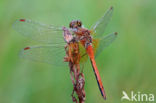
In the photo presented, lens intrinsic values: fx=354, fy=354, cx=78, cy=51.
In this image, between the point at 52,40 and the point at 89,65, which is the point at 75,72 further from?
the point at 89,65

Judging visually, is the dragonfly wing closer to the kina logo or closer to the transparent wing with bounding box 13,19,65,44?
the transparent wing with bounding box 13,19,65,44

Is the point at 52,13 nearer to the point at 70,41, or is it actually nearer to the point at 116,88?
the point at 116,88

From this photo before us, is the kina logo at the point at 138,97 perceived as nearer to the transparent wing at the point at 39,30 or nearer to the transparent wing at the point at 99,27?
the transparent wing at the point at 99,27

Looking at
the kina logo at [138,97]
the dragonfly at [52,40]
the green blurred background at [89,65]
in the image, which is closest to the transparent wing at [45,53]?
the dragonfly at [52,40]

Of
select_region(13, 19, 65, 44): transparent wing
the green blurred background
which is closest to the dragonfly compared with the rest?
select_region(13, 19, 65, 44): transparent wing

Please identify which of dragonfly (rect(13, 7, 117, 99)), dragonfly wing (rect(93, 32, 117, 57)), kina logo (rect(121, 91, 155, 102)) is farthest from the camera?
kina logo (rect(121, 91, 155, 102))

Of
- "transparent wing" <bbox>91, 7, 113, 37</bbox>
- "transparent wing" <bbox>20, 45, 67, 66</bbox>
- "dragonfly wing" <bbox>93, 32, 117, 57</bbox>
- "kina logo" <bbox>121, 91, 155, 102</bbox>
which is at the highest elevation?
"transparent wing" <bbox>91, 7, 113, 37</bbox>

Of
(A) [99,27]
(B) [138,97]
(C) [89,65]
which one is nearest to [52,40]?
(A) [99,27]
